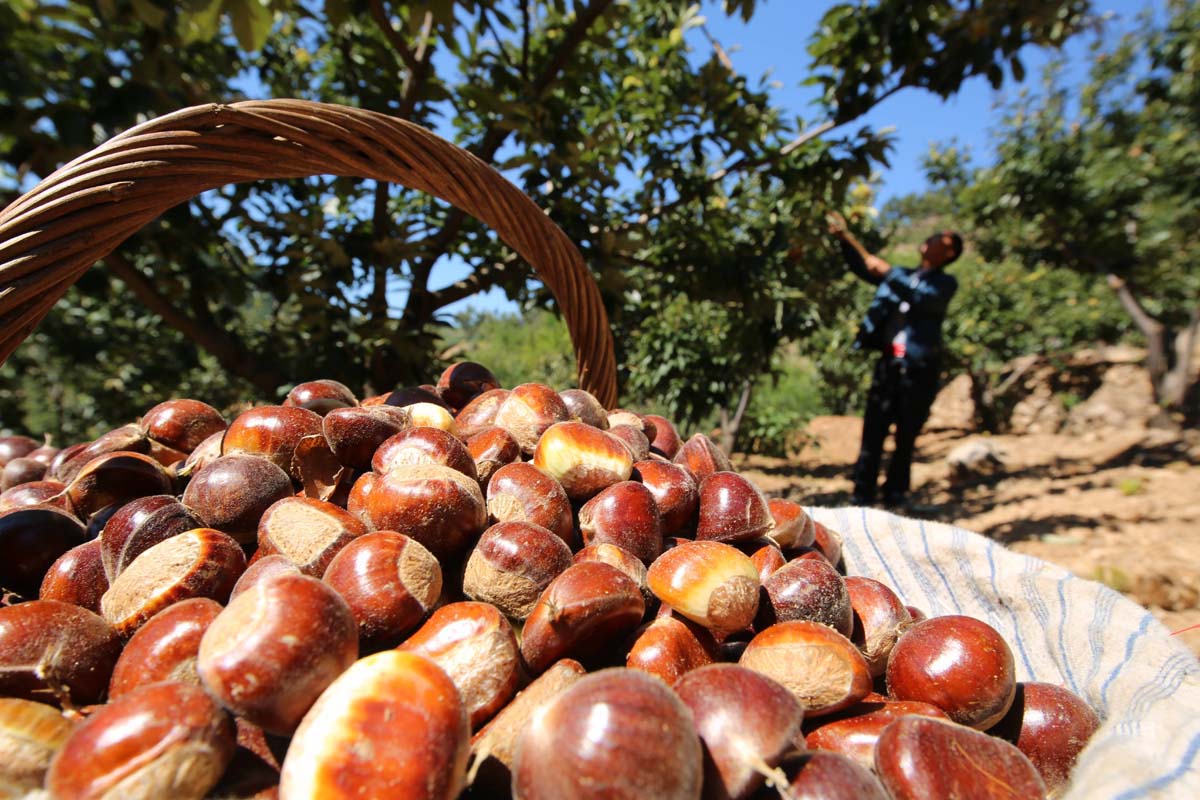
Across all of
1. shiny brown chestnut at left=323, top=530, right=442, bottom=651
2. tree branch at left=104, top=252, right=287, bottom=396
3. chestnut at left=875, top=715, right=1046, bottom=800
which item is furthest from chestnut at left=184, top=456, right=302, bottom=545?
tree branch at left=104, top=252, right=287, bottom=396

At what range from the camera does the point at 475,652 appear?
2.99 ft

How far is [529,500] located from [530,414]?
12.9 inches

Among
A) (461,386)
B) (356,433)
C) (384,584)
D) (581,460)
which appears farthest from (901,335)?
(384,584)

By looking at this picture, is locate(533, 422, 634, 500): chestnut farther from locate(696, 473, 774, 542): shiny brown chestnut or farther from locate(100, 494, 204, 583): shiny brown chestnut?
locate(100, 494, 204, 583): shiny brown chestnut

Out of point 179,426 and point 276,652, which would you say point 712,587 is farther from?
point 179,426

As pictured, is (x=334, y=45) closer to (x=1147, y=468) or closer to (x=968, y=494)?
(x=968, y=494)

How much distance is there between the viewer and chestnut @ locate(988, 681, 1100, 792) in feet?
3.27

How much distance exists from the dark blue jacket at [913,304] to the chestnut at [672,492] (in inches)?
156

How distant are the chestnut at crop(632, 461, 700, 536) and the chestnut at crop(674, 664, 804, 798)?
A: 490 mm

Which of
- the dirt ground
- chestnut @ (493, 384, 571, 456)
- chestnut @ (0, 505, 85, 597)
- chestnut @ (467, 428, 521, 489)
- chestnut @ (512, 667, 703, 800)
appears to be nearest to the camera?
chestnut @ (512, 667, 703, 800)

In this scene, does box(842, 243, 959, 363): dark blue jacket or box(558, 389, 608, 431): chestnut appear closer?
box(558, 389, 608, 431): chestnut

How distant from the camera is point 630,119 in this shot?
389 centimetres

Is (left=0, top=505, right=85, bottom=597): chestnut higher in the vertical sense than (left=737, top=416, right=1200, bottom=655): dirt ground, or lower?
higher

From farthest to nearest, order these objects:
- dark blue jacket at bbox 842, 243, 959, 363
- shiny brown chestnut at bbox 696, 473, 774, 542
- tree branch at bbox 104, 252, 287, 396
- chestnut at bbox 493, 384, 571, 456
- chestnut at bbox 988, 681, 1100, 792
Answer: dark blue jacket at bbox 842, 243, 959, 363
tree branch at bbox 104, 252, 287, 396
chestnut at bbox 493, 384, 571, 456
shiny brown chestnut at bbox 696, 473, 774, 542
chestnut at bbox 988, 681, 1100, 792
